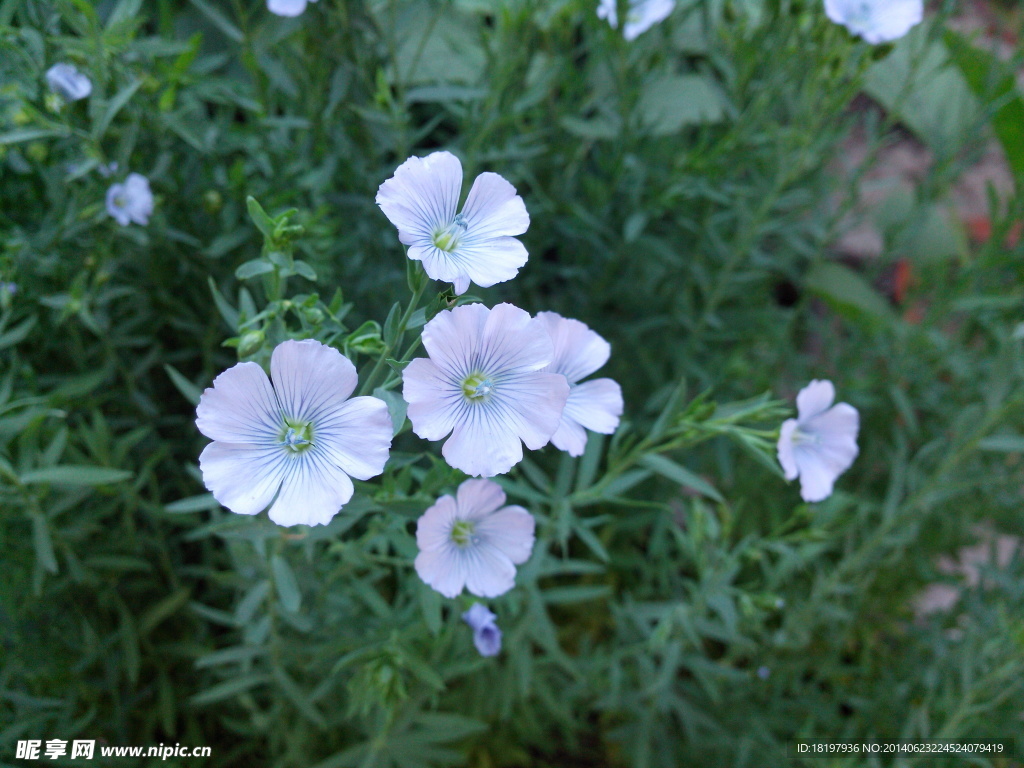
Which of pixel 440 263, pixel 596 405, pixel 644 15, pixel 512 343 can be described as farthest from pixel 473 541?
pixel 644 15

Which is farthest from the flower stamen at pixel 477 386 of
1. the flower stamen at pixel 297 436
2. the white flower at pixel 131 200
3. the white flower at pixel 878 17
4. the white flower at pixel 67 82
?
the white flower at pixel 878 17

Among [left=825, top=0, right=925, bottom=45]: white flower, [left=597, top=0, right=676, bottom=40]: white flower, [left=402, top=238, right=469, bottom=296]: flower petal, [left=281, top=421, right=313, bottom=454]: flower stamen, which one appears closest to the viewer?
[left=402, top=238, right=469, bottom=296]: flower petal

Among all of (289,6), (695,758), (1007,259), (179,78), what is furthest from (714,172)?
(695,758)

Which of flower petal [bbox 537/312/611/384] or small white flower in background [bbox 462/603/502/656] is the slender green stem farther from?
small white flower in background [bbox 462/603/502/656]

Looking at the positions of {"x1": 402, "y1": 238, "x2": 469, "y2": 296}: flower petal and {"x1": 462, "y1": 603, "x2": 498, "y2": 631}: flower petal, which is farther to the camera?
{"x1": 462, "y1": 603, "x2": 498, "y2": 631}: flower petal

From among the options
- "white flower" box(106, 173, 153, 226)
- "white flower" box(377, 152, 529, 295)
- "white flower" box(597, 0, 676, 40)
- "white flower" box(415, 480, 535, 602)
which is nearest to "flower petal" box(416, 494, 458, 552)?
"white flower" box(415, 480, 535, 602)

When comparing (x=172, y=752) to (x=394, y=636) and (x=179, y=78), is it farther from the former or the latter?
(x=179, y=78)
